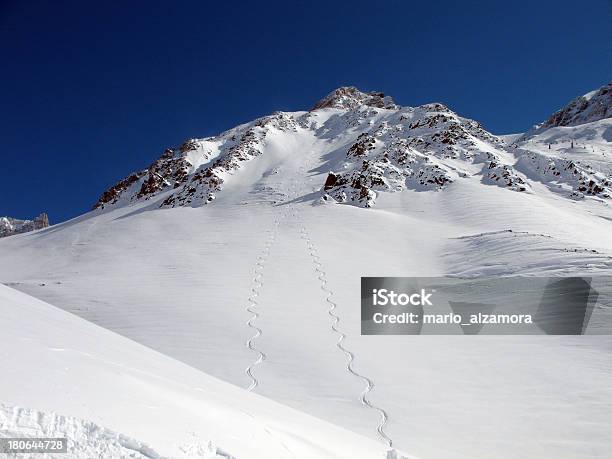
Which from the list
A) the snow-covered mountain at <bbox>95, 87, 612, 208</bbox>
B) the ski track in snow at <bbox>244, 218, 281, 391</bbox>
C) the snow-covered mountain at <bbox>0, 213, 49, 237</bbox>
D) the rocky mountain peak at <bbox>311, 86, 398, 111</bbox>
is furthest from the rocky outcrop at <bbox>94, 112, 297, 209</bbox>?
the snow-covered mountain at <bbox>0, 213, 49, 237</bbox>

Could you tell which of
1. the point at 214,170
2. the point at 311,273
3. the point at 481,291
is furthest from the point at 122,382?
the point at 214,170

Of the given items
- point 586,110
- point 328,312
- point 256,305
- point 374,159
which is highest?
point 586,110

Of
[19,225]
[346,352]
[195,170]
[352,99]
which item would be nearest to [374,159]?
[195,170]

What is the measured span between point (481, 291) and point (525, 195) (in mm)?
20120

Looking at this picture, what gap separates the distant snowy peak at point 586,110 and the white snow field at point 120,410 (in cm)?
6882

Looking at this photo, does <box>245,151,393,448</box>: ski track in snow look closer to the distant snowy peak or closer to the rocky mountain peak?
the distant snowy peak

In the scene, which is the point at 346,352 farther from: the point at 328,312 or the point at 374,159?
the point at 374,159

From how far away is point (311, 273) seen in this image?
14125 millimetres

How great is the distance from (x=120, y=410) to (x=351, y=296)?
9.47m

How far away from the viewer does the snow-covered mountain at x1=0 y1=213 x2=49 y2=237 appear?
284 feet

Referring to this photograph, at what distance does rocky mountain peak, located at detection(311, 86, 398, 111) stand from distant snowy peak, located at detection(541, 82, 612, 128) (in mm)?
24679

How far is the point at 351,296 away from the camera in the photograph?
1147 centimetres

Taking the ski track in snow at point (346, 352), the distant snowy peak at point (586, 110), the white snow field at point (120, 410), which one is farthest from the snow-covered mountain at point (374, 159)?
the white snow field at point (120, 410)

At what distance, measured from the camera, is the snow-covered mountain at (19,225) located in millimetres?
86562
